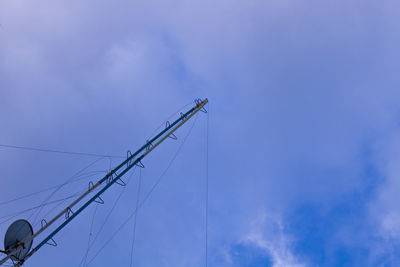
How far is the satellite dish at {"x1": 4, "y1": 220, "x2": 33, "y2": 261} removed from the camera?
5553 centimetres

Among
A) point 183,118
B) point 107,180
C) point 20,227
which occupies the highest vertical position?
point 183,118

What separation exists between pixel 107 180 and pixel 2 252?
19.7m

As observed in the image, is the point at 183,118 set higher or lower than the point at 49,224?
higher

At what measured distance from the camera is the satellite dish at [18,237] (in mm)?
55531

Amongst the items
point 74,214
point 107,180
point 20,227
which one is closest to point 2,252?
point 20,227

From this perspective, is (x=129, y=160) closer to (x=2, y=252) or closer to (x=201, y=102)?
(x=201, y=102)

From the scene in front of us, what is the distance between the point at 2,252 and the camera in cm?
5462

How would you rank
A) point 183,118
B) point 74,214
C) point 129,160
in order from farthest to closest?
point 183,118
point 129,160
point 74,214

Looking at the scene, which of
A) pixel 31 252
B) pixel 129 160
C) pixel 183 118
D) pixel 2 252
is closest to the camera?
pixel 2 252

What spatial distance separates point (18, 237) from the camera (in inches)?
2234

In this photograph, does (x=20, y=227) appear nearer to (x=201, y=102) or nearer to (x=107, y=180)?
(x=107, y=180)

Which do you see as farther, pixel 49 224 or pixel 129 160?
pixel 129 160

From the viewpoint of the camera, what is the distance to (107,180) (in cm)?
6725

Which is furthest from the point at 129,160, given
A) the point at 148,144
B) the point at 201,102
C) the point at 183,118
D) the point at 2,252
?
the point at 2,252
